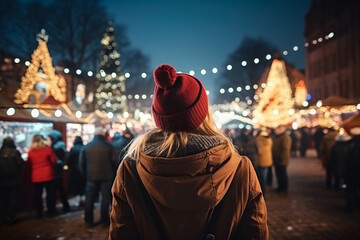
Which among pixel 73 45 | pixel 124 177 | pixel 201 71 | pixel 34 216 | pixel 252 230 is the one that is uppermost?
pixel 73 45

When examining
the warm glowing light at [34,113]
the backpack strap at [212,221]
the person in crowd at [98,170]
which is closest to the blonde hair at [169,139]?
the backpack strap at [212,221]

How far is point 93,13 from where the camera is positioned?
2741 centimetres

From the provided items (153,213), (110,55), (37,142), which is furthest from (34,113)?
(110,55)

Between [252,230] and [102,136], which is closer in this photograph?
[252,230]

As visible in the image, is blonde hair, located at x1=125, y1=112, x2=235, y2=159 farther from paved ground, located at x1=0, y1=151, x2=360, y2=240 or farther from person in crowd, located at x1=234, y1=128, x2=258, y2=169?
person in crowd, located at x1=234, y1=128, x2=258, y2=169

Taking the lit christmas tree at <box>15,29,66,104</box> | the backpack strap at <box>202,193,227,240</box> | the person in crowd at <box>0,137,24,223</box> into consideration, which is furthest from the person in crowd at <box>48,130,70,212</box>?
the backpack strap at <box>202,193,227,240</box>

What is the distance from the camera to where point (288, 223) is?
6.55 m

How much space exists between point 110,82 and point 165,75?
33.2 metres

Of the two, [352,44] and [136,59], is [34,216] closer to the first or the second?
[136,59]

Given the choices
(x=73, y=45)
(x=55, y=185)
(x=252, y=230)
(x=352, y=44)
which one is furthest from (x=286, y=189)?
(x=352, y=44)

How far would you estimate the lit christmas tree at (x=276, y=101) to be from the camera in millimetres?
26734

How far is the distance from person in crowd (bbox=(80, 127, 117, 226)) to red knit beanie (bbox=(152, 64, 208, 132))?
5.24 m

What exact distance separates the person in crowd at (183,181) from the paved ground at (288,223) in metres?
4.48

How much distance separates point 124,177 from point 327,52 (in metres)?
41.7
